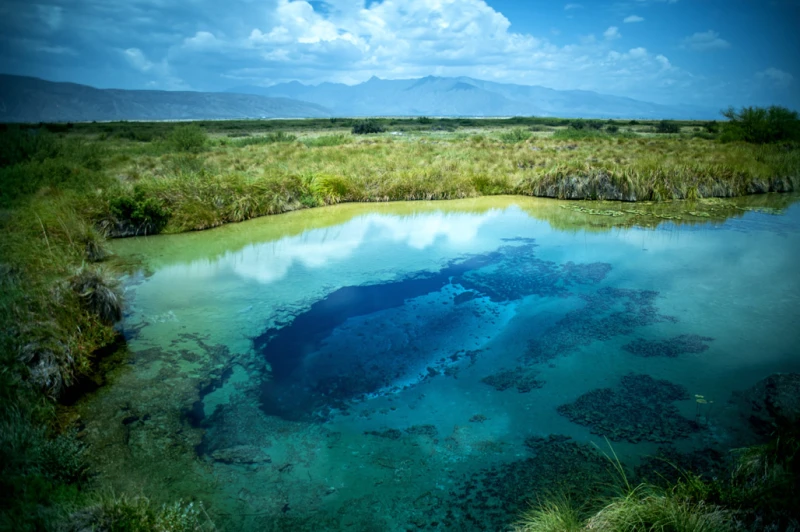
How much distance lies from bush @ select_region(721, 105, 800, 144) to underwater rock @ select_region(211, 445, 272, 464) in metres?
31.8

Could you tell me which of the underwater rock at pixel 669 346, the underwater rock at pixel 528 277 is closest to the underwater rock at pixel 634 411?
the underwater rock at pixel 669 346

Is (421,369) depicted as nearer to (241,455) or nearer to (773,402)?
(241,455)

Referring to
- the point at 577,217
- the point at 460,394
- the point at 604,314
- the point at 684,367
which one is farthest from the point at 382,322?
the point at 577,217

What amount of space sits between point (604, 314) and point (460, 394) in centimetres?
330

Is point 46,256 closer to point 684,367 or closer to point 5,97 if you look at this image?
point 5,97

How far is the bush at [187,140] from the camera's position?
982 inches

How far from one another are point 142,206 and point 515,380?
1050 cm

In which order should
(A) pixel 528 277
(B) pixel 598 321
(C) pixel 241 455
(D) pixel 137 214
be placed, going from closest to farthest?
(C) pixel 241 455
(B) pixel 598 321
(A) pixel 528 277
(D) pixel 137 214

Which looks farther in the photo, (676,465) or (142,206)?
(142,206)

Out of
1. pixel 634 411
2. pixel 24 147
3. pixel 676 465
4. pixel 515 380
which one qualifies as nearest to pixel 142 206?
pixel 24 147

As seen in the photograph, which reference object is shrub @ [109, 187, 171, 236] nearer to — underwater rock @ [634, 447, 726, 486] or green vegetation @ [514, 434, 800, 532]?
green vegetation @ [514, 434, 800, 532]

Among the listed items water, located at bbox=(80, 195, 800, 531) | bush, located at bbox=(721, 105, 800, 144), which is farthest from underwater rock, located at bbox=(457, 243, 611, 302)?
bush, located at bbox=(721, 105, 800, 144)

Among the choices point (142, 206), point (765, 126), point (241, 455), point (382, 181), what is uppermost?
point (765, 126)

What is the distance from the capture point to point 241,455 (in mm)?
4137
